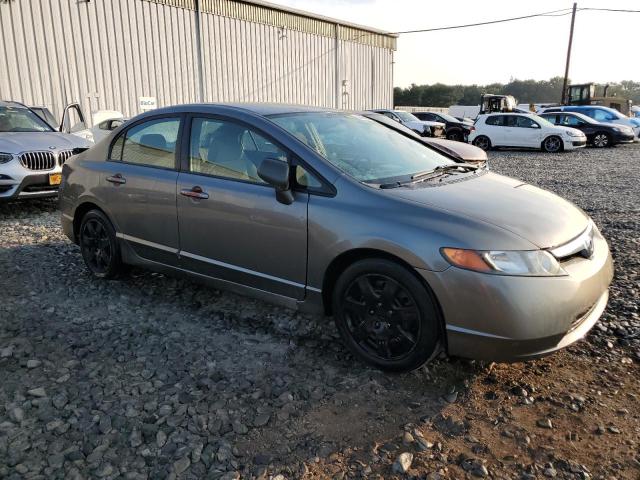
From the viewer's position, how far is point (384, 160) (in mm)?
3633

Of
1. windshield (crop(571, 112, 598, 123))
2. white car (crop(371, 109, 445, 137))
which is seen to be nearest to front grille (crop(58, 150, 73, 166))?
white car (crop(371, 109, 445, 137))

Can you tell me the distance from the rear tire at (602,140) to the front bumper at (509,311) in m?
20.1

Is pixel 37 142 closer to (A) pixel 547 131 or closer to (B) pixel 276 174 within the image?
(B) pixel 276 174

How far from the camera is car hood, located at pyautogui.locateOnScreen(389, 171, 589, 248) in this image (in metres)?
2.83

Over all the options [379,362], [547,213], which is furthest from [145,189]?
[547,213]

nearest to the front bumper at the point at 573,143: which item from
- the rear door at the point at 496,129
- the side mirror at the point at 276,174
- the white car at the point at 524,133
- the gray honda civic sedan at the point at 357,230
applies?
the white car at the point at 524,133

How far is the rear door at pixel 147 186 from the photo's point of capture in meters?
3.95

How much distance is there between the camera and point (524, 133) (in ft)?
62.2

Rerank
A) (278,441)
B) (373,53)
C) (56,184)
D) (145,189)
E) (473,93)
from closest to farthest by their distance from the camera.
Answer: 1. (278,441)
2. (145,189)
3. (56,184)
4. (373,53)
5. (473,93)

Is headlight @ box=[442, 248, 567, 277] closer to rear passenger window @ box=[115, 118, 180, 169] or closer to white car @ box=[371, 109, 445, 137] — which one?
rear passenger window @ box=[115, 118, 180, 169]

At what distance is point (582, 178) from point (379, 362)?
10.0m

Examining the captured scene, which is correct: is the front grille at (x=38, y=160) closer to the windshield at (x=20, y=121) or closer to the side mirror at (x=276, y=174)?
the windshield at (x=20, y=121)

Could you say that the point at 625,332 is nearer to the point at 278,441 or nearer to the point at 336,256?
the point at 336,256

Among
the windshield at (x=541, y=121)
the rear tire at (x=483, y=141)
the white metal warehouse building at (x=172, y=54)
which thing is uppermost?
the white metal warehouse building at (x=172, y=54)
